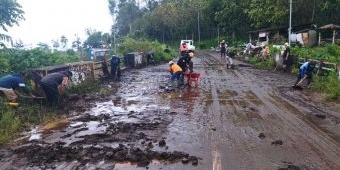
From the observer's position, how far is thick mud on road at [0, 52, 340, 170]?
7.04 meters

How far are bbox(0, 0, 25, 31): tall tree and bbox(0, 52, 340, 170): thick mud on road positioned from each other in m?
4.07

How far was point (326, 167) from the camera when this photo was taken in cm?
659

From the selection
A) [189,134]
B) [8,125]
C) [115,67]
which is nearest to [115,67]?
[115,67]

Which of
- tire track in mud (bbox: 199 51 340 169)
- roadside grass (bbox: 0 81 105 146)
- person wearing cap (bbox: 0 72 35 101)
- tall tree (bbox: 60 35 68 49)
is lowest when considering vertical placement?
tire track in mud (bbox: 199 51 340 169)

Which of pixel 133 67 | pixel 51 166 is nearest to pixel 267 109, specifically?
pixel 51 166

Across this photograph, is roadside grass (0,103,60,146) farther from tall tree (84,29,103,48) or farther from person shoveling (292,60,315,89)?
tall tree (84,29,103,48)

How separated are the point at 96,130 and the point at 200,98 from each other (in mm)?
5160

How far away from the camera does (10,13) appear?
49.7 feet

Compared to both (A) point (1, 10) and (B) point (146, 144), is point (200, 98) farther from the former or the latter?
(A) point (1, 10)

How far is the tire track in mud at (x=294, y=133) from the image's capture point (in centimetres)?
699

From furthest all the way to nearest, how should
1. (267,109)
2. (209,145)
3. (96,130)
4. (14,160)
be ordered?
(267,109)
(96,130)
(209,145)
(14,160)

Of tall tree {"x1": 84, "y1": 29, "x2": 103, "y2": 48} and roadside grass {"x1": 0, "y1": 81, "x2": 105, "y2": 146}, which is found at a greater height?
tall tree {"x1": 84, "y1": 29, "x2": 103, "y2": 48}

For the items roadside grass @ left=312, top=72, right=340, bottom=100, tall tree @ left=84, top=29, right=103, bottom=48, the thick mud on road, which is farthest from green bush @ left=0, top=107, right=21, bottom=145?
tall tree @ left=84, top=29, right=103, bottom=48

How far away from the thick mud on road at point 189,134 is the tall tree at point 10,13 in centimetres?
407
